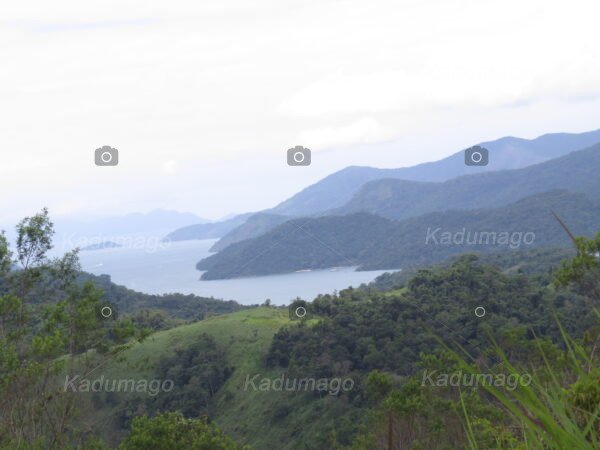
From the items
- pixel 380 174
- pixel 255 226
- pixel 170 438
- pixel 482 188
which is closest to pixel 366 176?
pixel 380 174

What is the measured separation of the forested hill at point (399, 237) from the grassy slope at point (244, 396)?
177ft

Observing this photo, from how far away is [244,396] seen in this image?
36688 millimetres

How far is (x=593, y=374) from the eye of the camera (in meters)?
2.38

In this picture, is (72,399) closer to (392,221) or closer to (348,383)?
(348,383)

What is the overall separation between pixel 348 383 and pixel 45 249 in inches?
851

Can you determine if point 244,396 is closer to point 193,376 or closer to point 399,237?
point 193,376

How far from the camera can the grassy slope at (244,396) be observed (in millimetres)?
31219

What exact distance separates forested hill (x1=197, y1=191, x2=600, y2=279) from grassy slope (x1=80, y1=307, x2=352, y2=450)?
53971 millimetres

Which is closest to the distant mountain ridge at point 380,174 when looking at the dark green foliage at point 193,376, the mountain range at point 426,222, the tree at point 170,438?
the mountain range at point 426,222

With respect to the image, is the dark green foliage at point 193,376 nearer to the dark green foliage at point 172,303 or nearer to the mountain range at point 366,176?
the dark green foliage at point 172,303

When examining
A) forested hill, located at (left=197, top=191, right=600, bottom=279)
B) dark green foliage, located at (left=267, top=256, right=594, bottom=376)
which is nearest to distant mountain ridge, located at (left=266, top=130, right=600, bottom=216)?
forested hill, located at (left=197, top=191, right=600, bottom=279)

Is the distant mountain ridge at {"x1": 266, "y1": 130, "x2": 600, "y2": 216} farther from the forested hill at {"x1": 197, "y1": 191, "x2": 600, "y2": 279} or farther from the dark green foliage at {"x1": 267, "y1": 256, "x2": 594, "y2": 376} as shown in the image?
the dark green foliage at {"x1": 267, "y1": 256, "x2": 594, "y2": 376}

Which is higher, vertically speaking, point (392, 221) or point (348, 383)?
point (392, 221)

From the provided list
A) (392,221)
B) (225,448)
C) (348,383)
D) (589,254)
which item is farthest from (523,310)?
(392,221)
